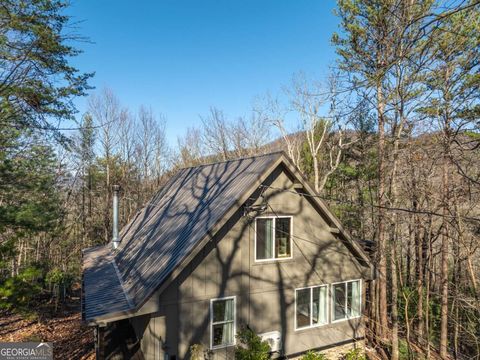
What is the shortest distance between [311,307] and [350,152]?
14.9 m

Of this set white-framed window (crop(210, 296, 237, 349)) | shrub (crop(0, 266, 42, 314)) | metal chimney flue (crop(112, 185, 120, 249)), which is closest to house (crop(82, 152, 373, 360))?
white-framed window (crop(210, 296, 237, 349))

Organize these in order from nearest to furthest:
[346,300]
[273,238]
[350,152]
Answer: [273,238] < [346,300] < [350,152]

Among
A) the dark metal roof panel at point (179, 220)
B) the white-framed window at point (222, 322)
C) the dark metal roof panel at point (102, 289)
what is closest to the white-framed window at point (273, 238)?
the dark metal roof panel at point (179, 220)

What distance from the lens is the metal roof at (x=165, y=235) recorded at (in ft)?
25.2

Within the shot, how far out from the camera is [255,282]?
9.05m

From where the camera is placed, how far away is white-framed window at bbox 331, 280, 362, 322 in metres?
10.6

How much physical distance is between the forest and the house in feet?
5.54

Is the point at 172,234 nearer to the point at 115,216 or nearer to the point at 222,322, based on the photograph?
the point at 222,322

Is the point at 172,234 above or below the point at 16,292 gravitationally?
above

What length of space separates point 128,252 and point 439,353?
1489cm

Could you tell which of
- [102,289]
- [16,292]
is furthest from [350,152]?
[16,292]

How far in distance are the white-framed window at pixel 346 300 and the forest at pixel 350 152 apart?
5.34 feet

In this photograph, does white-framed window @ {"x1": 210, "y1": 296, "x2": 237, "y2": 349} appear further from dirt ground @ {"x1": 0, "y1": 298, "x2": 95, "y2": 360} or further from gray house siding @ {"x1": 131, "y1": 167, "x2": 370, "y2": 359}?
dirt ground @ {"x1": 0, "y1": 298, "x2": 95, "y2": 360}

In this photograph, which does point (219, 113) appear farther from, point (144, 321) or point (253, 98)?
point (144, 321)
